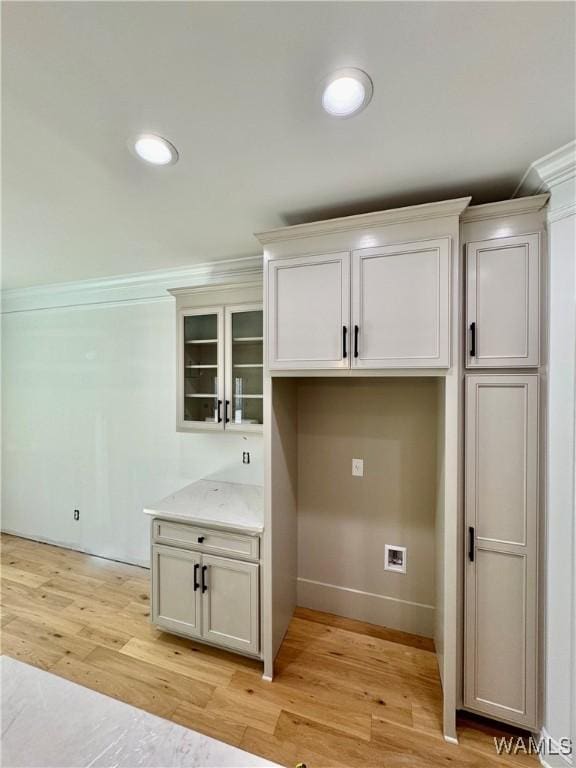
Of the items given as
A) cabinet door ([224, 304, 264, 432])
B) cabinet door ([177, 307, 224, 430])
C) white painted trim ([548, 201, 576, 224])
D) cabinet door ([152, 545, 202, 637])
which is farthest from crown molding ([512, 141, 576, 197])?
cabinet door ([152, 545, 202, 637])

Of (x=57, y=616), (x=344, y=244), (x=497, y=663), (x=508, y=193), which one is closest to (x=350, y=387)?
(x=344, y=244)

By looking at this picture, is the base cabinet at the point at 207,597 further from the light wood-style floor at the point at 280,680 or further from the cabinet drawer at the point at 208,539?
the light wood-style floor at the point at 280,680

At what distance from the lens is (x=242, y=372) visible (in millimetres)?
2334

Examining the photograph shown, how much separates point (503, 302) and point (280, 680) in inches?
92.3

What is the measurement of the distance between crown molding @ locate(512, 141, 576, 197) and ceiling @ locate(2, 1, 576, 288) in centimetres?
5

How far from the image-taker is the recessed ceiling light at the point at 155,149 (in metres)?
1.26

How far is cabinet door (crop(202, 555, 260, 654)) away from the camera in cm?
187

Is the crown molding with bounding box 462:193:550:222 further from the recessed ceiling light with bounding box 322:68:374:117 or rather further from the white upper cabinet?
the recessed ceiling light with bounding box 322:68:374:117

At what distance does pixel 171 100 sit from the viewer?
3.55ft

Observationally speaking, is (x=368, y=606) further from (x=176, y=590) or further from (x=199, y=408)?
(x=199, y=408)

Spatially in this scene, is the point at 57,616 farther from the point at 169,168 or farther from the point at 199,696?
the point at 169,168

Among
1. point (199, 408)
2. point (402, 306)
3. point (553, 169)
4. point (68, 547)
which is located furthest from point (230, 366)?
point (68, 547)

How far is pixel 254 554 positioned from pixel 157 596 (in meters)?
0.79

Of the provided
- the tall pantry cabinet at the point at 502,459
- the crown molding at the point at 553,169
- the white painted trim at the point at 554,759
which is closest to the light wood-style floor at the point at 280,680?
the white painted trim at the point at 554,759
